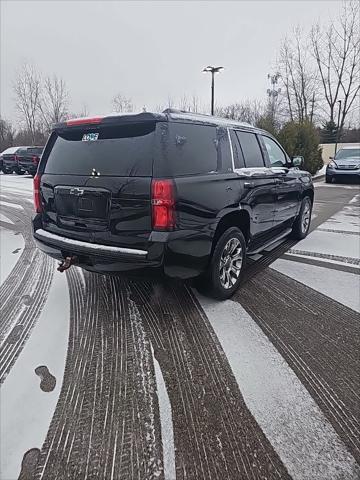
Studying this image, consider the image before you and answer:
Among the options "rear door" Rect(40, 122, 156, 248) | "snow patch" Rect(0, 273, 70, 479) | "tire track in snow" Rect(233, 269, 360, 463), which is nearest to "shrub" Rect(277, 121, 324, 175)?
"tire track in snow" Rect(233, 269, 360, 463)

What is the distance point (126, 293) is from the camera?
379cm

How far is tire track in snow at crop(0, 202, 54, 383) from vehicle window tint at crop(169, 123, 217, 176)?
6.43 ft

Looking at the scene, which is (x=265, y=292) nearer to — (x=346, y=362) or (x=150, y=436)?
(x=346, y=362)

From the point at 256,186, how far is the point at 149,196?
1.73m

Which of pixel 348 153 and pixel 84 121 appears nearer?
pixel 84 121

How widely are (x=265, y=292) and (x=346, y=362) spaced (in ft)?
4.34

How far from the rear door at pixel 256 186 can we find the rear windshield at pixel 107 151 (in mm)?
1236

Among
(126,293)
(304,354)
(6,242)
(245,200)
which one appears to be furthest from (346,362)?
(6,242)

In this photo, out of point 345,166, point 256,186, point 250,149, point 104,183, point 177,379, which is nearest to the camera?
point 177,379

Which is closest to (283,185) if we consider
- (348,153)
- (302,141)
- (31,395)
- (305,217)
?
(305,217)

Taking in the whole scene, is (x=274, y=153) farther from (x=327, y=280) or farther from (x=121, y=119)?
(x=121, y=119)

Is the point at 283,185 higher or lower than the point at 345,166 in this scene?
lower

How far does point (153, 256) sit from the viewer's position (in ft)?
9.16

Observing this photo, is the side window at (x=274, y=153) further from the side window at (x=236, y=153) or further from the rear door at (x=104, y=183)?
the rear door at (x=104, y=183)
